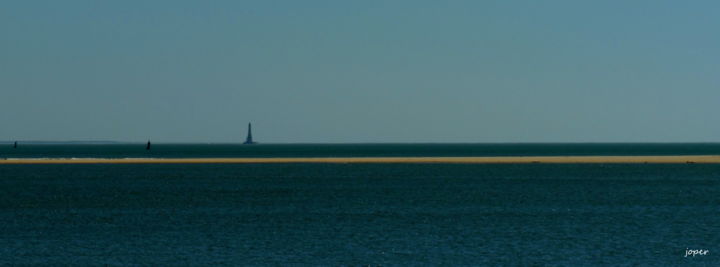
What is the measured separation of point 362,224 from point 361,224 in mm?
57

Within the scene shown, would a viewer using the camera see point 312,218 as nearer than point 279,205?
Yes

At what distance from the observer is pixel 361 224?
49406mm

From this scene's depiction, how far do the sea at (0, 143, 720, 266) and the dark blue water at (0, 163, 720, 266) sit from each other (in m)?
0.08

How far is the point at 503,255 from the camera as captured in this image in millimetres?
36531

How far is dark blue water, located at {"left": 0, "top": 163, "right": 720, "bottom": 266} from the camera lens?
36.4m

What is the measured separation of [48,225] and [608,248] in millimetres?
26563

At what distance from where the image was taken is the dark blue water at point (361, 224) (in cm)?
3638

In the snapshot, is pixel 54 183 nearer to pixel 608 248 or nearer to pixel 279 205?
pixel 279 205

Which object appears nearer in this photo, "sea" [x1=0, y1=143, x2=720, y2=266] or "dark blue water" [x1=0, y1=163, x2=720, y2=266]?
"sea" [x1=0, y1=143, x2=720, y2=266]

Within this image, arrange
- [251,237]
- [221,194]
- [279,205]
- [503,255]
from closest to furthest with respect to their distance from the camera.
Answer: [503,255] → [251,237] → [279,205] → [221,194]

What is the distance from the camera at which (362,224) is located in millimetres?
49375

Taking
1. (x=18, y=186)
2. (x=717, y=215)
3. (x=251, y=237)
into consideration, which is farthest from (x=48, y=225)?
(x=18, y=186)

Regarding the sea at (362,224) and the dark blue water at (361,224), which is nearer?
the sea at (362,224)

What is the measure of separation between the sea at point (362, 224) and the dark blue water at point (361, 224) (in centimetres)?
8
